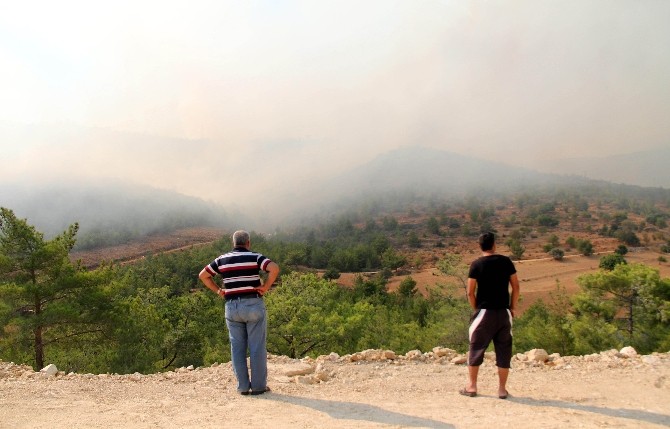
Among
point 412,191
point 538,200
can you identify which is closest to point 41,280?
point 538,200

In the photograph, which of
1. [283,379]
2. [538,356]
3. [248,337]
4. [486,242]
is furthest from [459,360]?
[248,337]

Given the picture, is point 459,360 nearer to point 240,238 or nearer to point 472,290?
point 472,290

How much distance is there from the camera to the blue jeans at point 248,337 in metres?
6.07

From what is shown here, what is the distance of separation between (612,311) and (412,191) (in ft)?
558

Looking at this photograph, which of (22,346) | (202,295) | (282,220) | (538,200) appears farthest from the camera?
(282,220)

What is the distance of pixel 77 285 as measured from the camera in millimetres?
17016

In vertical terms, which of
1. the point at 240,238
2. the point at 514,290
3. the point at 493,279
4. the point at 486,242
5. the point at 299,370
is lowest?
the point at 299,370

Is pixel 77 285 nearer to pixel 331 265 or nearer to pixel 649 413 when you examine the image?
pixel 649 413

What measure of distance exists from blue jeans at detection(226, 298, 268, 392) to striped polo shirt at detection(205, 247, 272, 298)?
14cm

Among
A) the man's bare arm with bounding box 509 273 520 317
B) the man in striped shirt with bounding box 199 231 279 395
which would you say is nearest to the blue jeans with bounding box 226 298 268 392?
the man in striped shirt with bounding box 199 231 279 395

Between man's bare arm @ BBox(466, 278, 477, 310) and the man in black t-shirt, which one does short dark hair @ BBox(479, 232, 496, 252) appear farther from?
man's bare arm @ BBox(466, 278, 477, 310)

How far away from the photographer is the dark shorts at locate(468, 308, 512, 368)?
223 inches

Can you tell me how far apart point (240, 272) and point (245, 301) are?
0.39m

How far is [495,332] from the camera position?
570 centimetres
